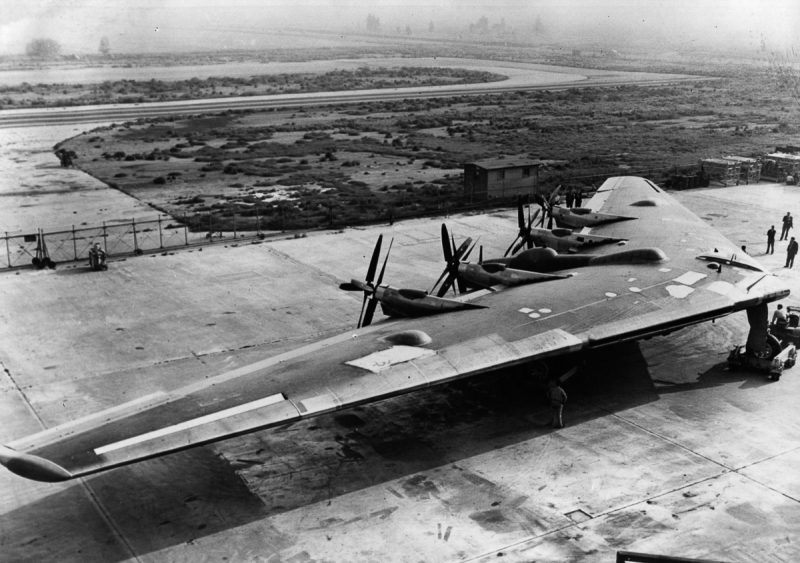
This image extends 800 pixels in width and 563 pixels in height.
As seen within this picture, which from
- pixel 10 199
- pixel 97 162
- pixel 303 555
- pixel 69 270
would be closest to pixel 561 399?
pixel 303 555

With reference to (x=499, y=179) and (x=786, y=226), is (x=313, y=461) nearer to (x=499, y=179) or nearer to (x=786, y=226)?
(x=786, y=226)

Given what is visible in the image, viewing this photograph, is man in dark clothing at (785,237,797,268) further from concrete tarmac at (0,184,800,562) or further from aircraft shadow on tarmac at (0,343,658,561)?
aircraft shadow on tarmac at (0,343,658,561)

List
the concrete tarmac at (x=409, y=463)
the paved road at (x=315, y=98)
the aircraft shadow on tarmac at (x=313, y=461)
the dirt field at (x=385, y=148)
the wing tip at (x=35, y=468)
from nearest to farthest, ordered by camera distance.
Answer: the wing tip at (x=35, y=468), the concrete tarmac at (x=409, y=463), the aircraft shadow on tarmac at (x=313, y=461), the dirt field at (x=385, y=148), the paved road at (x=315, y=98)

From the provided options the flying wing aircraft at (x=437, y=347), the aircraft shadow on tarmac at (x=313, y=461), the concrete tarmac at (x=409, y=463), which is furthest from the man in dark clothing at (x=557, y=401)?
the flying wing aircraft at (x=437, y=347)

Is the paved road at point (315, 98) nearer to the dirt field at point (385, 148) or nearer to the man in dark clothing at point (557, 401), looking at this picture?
the dirt field at point (385, 148)

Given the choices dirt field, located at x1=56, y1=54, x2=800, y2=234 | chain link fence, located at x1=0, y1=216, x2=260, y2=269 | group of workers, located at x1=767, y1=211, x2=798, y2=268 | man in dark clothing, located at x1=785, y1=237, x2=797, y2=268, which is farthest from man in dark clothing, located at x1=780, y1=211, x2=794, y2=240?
chain link fence, located at x1=0, y1=216, x2=260, y2=269

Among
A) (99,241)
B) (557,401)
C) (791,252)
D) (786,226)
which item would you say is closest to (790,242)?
(791,252)
